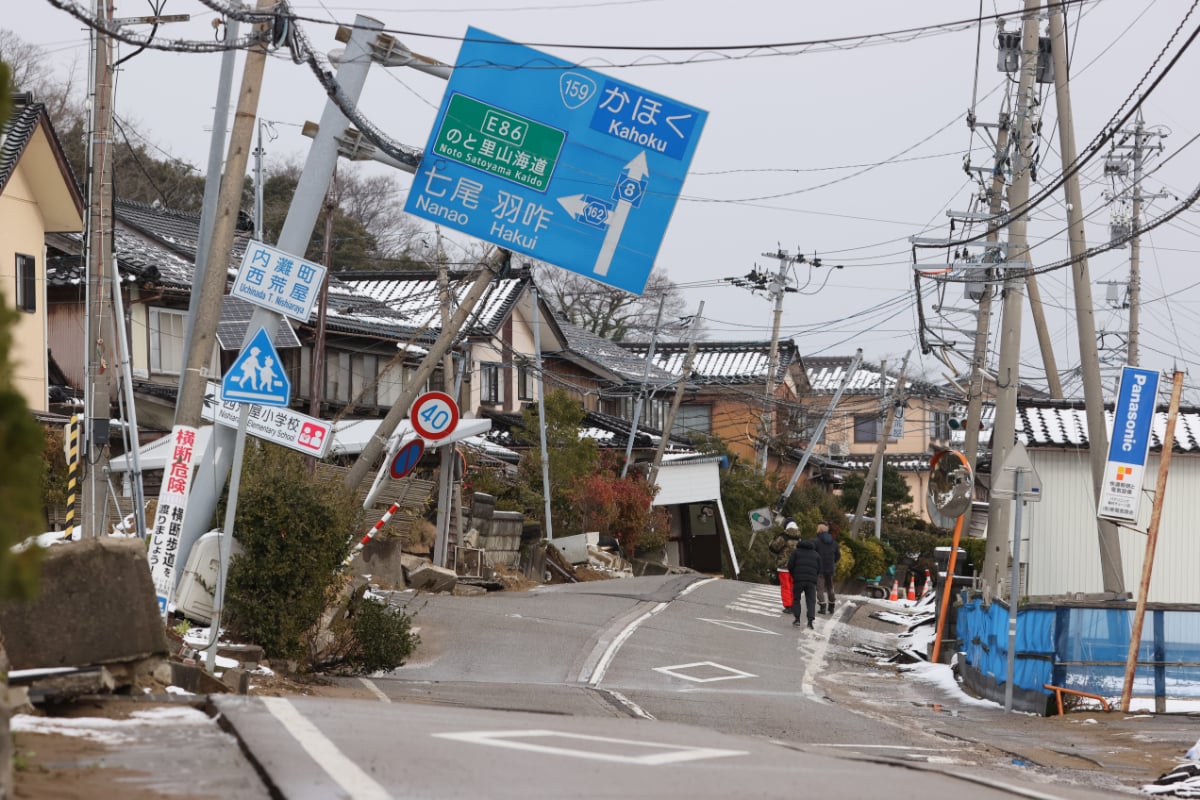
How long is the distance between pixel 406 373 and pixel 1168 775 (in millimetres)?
32891

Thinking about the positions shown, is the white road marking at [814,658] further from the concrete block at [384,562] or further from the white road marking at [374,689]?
the concrete block at [384,562]

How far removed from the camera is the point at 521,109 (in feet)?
52.8

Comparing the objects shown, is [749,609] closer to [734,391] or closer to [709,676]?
[709,676]

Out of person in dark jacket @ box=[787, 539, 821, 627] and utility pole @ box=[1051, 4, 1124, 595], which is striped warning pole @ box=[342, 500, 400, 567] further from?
utility pole @ box=[1051, 4, 1124, 595]

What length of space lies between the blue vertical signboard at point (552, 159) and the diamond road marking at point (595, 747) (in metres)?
8.29

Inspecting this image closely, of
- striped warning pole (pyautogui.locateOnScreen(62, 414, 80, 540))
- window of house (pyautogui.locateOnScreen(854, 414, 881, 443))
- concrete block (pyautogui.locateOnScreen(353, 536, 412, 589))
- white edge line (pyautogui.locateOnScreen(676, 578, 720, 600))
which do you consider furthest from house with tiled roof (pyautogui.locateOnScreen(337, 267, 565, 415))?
window of house (pyautogui.locateOnScreen(854, 414, 881, 443))

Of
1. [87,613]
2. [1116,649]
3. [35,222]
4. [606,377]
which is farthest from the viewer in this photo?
[606,377]

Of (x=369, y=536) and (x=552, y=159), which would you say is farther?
(x=369, y=536)

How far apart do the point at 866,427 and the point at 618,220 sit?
62.0 meters

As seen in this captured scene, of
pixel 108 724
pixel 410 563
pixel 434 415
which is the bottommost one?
pixel 108 724

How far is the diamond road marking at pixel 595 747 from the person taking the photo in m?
7.57

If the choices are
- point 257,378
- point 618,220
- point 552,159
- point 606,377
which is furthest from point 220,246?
point 606,377

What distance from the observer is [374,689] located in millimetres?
14047

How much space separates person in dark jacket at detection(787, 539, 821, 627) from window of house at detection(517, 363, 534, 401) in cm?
2371
